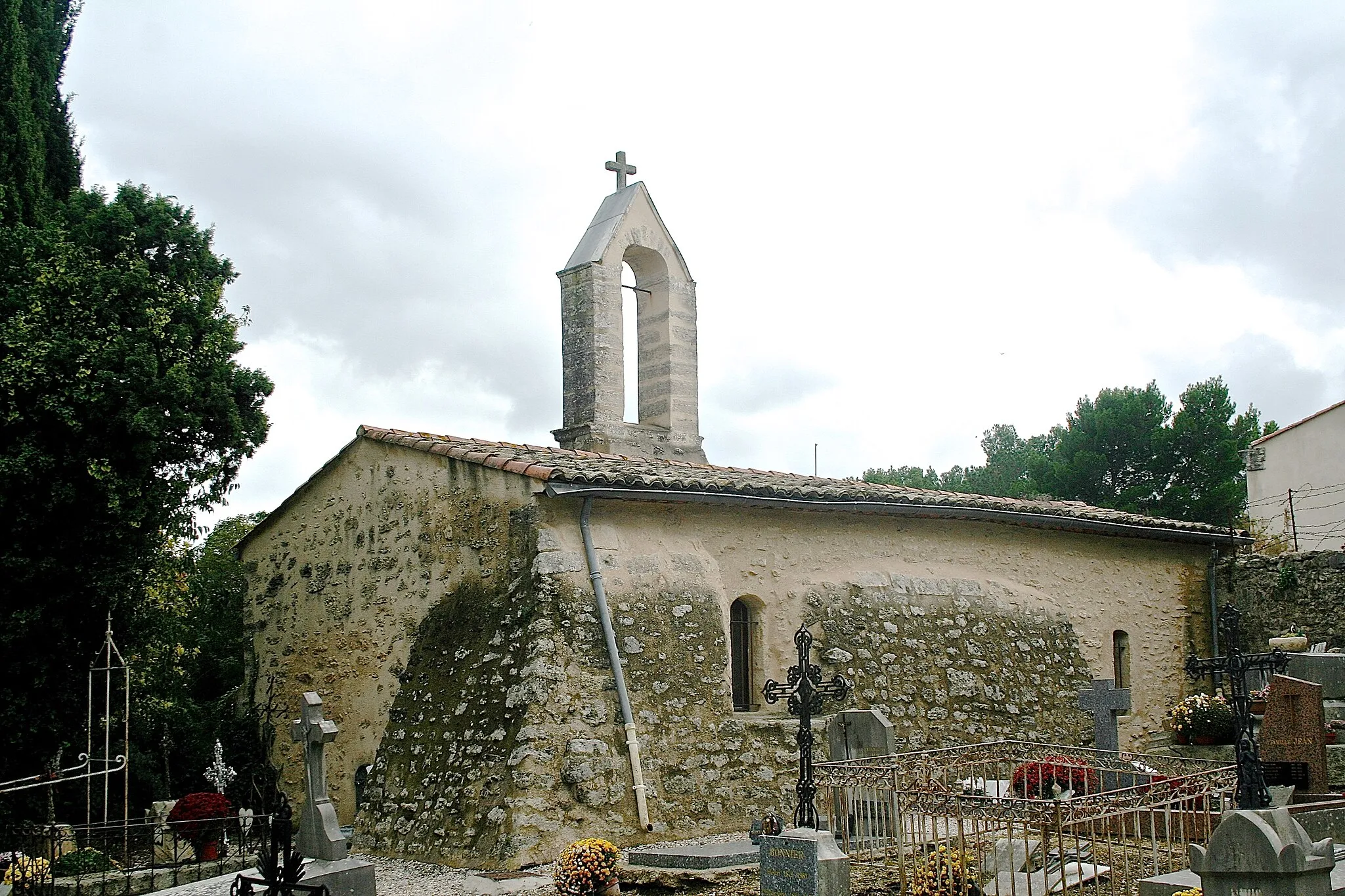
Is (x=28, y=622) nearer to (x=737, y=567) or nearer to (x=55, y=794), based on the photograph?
(x=55, y=794)

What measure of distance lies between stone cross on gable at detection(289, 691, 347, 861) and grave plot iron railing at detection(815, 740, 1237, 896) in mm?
4266

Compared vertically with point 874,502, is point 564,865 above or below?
below

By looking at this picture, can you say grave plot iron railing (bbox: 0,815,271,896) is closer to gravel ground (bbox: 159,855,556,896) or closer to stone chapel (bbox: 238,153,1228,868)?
gravel ground (bbox: 159,855,556,896)

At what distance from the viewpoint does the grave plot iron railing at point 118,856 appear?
11.8m

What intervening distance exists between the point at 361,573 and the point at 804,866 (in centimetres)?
831

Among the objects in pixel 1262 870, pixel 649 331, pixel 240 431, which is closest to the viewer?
pixel 1262 870

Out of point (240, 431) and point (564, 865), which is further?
point (240, 431)

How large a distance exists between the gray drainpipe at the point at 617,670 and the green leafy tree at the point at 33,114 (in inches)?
341

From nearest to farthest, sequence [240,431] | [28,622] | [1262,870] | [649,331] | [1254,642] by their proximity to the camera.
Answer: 1. [1262,870]
2. [28,622]
3. [240,431]
4. [649,331]
5. [1254,642]

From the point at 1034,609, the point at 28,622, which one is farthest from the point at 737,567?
the point at 28,622

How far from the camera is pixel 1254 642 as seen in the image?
66.6 ft

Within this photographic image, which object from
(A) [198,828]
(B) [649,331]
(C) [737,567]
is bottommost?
(A) [198,828]

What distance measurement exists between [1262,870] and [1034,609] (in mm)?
11323

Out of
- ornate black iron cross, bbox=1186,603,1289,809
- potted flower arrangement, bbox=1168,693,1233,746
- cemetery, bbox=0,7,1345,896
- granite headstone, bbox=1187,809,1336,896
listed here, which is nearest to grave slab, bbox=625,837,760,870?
cemetery, bbox=0,7,1345,896
